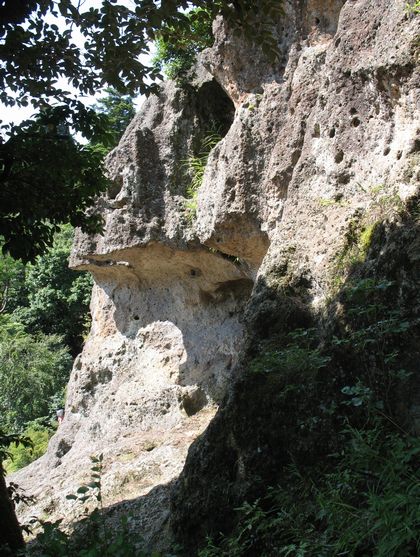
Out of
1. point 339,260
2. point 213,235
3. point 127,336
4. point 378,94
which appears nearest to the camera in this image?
point 339,260

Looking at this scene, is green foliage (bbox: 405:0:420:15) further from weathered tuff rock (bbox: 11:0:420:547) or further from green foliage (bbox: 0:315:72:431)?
green foliage (bbox: 0:315:72:431)

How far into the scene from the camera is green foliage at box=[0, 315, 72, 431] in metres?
19.6

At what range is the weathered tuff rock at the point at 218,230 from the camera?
5156 mm

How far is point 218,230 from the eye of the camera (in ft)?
26.7

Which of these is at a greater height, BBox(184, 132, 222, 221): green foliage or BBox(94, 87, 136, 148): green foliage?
BBox(94, 87, 136, 148): green foliage

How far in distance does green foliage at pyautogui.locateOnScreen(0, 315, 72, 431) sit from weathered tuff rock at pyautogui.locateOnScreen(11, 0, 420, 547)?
8.80 m

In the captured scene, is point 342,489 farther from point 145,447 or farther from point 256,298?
point 145,447

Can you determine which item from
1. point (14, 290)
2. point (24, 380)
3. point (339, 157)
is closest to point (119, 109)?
point (14, 290)

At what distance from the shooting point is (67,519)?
697 centimetres

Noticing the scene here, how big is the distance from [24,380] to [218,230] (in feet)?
44.9

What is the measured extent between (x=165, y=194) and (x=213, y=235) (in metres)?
1.95

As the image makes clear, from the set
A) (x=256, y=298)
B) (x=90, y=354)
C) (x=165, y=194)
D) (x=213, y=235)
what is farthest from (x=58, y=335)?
(x=256, y=298)

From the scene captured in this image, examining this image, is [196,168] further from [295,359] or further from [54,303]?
[54,303]

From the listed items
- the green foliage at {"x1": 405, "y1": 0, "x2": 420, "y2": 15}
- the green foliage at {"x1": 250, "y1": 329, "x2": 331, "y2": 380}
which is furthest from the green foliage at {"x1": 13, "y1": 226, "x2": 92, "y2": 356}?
the green foliage at {"x1": 250, "y1": 329, "x2": 331, "y2": 380}
